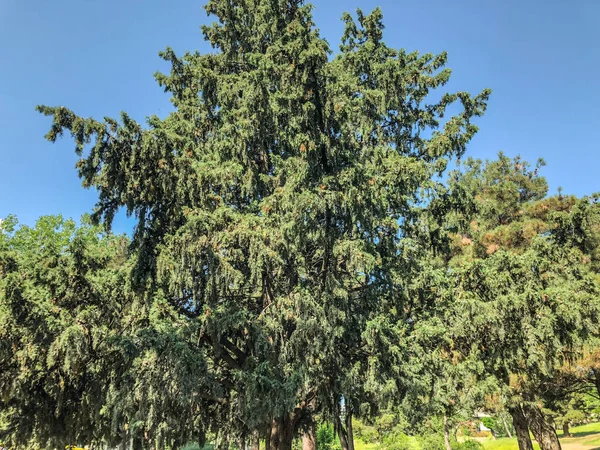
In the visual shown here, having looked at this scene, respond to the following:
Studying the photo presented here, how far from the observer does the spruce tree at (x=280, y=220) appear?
7.45 m

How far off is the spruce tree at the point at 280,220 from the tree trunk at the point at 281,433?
1.1 inches

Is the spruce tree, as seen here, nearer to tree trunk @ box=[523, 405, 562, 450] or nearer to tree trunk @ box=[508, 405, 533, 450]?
tree trunk @ box=[523, 405, 562, 450]

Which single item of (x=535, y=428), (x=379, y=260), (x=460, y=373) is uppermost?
(x=379, y=260)

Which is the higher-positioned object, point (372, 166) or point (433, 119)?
point (433, 119)

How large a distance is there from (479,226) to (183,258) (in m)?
10.9

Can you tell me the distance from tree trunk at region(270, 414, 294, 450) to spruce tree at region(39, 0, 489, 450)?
0.09 ft

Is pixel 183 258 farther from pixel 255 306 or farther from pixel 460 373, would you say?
pixel 460 373

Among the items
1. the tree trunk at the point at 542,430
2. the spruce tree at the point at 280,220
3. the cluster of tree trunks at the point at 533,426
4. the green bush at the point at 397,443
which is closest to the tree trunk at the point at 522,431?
the cluster of tree trunks at the point at 533,426

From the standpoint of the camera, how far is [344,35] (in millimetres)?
12094

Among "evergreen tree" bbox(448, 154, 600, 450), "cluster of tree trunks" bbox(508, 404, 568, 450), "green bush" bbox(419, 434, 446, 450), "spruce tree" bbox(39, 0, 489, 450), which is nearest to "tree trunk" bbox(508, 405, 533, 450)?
"cluster of tree trunks" bbox(508, 404, 568, 450)

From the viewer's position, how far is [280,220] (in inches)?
318

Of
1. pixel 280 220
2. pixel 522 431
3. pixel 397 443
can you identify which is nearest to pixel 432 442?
pixel 397 443

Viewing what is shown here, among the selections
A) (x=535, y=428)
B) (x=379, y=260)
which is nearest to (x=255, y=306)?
(x=379, y=260)

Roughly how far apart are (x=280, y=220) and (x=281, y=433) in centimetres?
544
